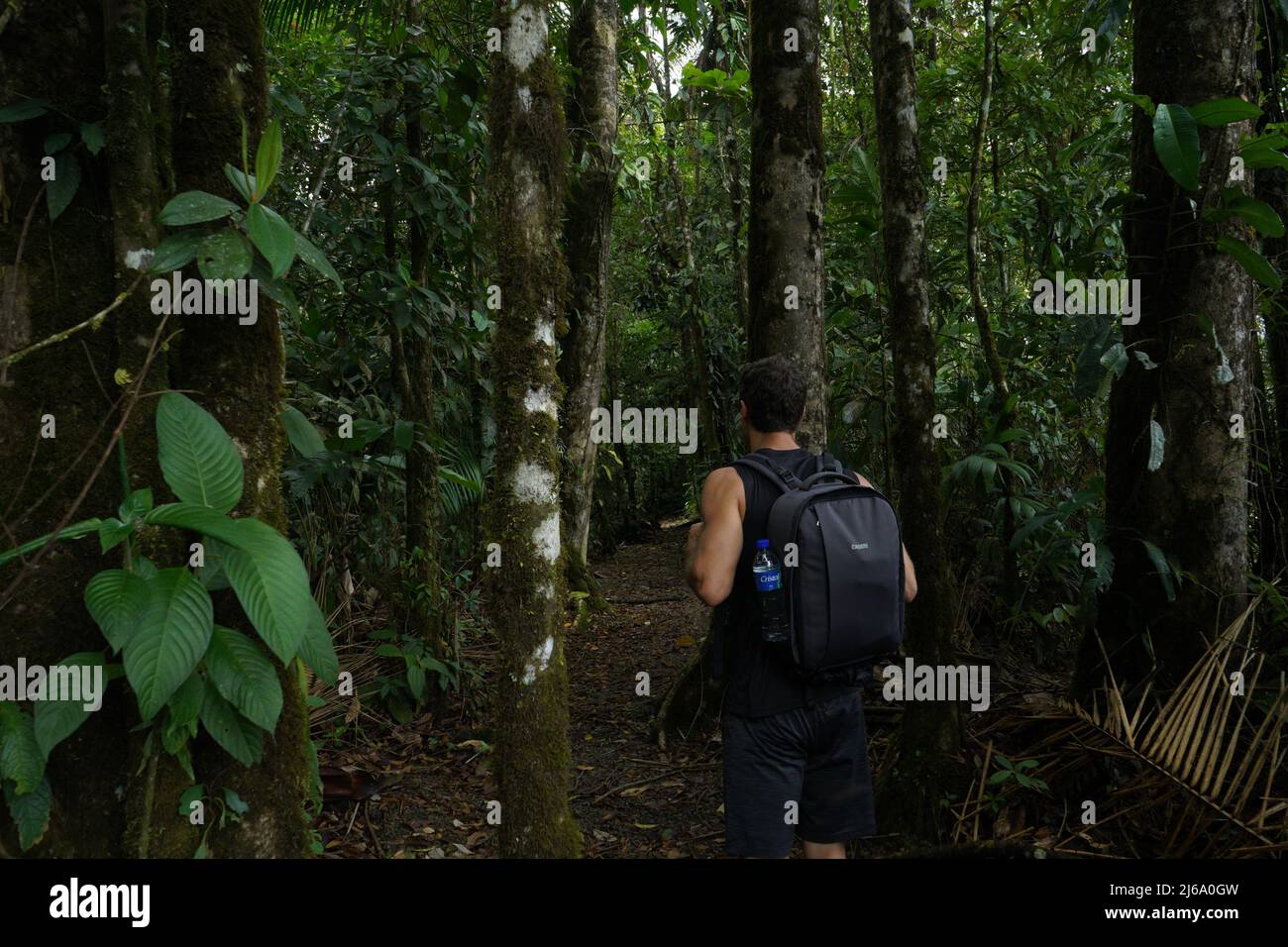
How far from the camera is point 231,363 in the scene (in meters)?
2.25

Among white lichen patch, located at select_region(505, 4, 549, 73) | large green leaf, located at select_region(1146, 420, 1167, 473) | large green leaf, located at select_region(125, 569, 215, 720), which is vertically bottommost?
large green leaf, located at select_region(125, 569, 215, 720)

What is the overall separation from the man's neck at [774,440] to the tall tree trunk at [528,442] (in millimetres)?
628

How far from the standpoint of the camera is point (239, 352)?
7.41ft

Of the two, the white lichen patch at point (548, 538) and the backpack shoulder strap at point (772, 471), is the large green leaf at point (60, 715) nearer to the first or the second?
the white lichen patch at point (548, 538)

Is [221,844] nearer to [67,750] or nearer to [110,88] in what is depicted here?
[67,750]

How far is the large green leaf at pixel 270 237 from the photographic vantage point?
1951 millimetres

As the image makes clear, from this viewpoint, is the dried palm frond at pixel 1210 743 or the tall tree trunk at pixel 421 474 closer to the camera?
the dried palm frond at pixel 1210 743

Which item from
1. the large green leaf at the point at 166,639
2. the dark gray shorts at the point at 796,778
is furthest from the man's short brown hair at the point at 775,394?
the large green leaf at the point at 166,639

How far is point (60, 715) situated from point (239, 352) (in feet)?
3.26

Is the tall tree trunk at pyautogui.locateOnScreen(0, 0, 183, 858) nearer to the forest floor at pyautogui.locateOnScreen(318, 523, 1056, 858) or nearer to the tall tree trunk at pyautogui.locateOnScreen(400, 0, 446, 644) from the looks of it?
the forest floor at pyautogui.locateOnScreen(318, 523, 1056, 858)

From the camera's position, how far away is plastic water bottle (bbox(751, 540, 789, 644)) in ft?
7.61

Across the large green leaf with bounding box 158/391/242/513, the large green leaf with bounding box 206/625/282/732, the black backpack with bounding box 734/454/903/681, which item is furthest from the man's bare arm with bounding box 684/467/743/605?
the large green leaf with bounding box 158/391/242/513

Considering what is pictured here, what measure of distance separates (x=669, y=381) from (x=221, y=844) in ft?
37.9

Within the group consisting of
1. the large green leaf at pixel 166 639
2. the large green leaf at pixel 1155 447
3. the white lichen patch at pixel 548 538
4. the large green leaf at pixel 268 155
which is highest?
the large green leaf at pixel 268 155
